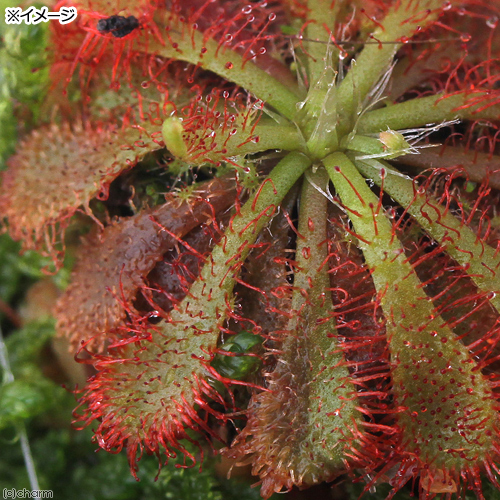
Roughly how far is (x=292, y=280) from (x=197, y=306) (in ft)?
1.00

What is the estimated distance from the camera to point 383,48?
1559mm

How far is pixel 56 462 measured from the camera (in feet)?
6.68

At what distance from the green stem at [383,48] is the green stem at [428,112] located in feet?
0.21

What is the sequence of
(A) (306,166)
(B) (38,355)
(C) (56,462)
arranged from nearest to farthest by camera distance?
(A) (306,166), (C) (56,462), (B) (38,355)

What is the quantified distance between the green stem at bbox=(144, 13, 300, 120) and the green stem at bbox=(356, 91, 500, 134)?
0.24m

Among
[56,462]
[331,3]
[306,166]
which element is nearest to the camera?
[306,166]

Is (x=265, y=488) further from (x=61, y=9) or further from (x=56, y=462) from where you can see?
(x=61, y=9)

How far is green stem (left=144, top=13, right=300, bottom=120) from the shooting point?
1553 mm

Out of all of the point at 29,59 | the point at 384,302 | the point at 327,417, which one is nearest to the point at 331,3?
the point at 384,302

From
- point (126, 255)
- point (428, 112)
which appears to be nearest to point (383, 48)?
point (428, 112)

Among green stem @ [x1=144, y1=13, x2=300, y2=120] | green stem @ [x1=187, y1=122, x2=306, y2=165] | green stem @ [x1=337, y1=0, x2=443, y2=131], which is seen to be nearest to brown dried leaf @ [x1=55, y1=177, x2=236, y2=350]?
green stem @ [x1=187, y1=122, x2=306, y2=165]

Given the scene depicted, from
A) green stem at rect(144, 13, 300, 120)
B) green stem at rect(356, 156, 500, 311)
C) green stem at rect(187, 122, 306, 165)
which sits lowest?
green stem at rect(356, 156, 500, 311)

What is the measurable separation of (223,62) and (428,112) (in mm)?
616

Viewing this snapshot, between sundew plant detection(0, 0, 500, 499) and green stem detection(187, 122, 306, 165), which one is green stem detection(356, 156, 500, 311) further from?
green stem detection(187, 122, 306, 165)
